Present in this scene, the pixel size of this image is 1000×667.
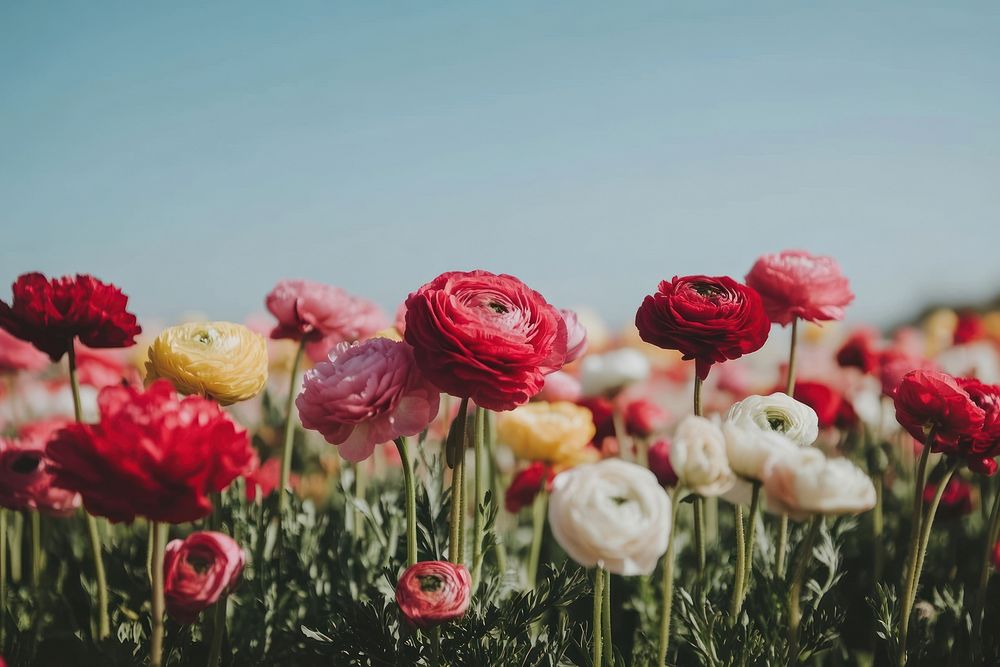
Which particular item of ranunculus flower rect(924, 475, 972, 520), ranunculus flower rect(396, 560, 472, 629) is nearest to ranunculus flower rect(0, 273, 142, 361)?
ranunculus flower rect(396, 560, 472, 629)

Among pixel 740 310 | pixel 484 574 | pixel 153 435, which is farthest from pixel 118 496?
pixel 740 310

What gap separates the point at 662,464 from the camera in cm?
187

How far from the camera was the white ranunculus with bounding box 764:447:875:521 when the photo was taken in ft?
2.57

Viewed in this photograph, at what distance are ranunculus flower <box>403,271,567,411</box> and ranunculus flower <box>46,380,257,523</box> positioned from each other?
28 centimetres

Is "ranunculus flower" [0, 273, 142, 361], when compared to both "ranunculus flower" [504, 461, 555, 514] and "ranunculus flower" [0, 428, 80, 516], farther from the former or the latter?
"ranunculus flower" [504, 461, 555, 514]

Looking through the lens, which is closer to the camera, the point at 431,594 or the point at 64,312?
the point at 431,594

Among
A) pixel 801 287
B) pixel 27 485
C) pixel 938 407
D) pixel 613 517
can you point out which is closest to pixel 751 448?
pixel 613 517

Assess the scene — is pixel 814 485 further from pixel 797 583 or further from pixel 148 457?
pixel 148 457

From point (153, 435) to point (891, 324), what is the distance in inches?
367

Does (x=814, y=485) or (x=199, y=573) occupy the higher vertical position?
(x=814, y=485)

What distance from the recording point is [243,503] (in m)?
1.69

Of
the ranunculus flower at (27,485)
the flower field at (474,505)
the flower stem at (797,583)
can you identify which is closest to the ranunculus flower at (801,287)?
the flower field at (474,505)

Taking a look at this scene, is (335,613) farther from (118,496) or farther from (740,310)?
(740,310)

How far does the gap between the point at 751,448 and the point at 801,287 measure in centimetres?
77
